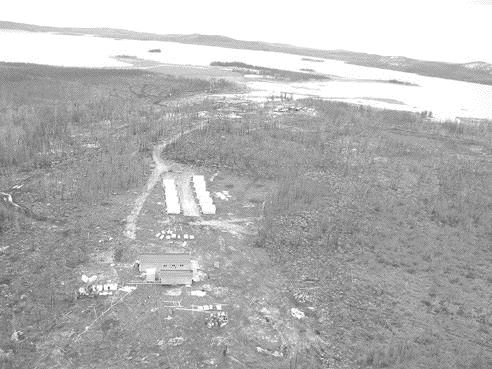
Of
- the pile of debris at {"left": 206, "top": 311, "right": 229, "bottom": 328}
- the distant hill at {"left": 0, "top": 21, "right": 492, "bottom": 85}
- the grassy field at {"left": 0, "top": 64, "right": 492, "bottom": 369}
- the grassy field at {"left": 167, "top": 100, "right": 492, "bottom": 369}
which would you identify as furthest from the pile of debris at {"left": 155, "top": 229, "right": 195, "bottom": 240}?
the distant hill at {"left": 0, "top": 21, "right": 492, "bottom": 85}

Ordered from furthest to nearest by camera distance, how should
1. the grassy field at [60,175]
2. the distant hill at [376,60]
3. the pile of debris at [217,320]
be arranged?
1. the distant hill at [376,60]
2. the grassy field at [60,175]
3. the pile of debris at [217,320]

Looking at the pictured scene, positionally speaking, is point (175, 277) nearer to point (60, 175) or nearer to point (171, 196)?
point (171, 196)

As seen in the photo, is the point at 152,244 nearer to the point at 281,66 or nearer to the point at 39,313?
the point at 39,313

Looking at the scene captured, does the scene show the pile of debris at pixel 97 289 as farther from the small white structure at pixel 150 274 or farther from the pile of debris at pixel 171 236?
the pile of debris at pixel 171 236

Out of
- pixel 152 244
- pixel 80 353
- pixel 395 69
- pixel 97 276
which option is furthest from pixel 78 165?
pixel 395 69

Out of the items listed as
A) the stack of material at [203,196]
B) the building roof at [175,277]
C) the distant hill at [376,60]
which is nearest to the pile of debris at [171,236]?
the stack of material at [203,196]

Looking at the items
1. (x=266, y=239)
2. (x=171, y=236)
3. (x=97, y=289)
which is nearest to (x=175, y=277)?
(x=97, y=289)

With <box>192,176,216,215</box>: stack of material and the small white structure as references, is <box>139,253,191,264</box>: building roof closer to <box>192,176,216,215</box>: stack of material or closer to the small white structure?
the small white structure
